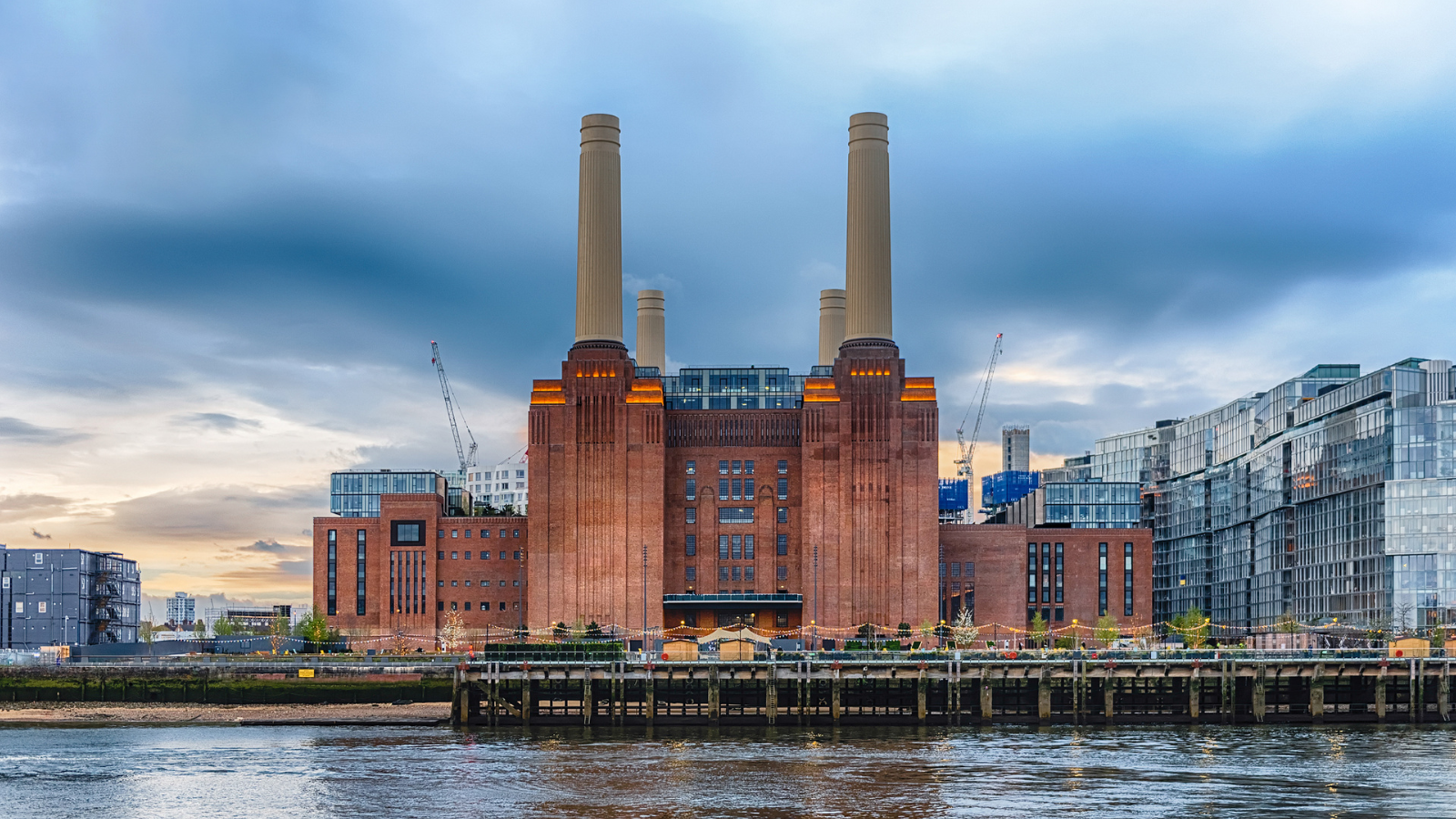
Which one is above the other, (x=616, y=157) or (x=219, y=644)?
(x=616, y=157)

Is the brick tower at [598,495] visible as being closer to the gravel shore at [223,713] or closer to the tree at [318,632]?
the tree at [318,632]

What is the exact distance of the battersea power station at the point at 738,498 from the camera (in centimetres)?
16650

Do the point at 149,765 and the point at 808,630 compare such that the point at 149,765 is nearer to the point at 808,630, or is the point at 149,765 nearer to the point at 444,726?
the point at 444,726

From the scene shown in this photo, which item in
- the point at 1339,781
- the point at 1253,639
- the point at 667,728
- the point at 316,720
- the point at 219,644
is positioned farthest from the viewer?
the point at 1253,639

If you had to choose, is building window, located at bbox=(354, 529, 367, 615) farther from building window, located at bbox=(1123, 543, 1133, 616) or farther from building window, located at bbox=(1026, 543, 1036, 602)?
building window, located at bbox=(1123, 543, 1133, 616)

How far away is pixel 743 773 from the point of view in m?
74.1

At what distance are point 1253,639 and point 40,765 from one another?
151 m

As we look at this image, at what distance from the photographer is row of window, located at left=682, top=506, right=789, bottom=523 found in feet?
564

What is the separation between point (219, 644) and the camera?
16425 centimetres

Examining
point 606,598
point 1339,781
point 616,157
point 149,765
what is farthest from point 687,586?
point 1339,781

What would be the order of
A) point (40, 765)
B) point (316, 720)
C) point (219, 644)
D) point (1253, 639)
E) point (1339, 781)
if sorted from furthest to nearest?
point (1253, 639) < point (219, 644) < point (316, 720) < point (40, 765) < point (1339, 781)

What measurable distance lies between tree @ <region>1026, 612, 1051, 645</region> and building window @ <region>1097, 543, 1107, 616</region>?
6931 millimetres

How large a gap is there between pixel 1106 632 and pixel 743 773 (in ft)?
342

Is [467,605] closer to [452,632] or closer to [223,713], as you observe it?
[452,632]
